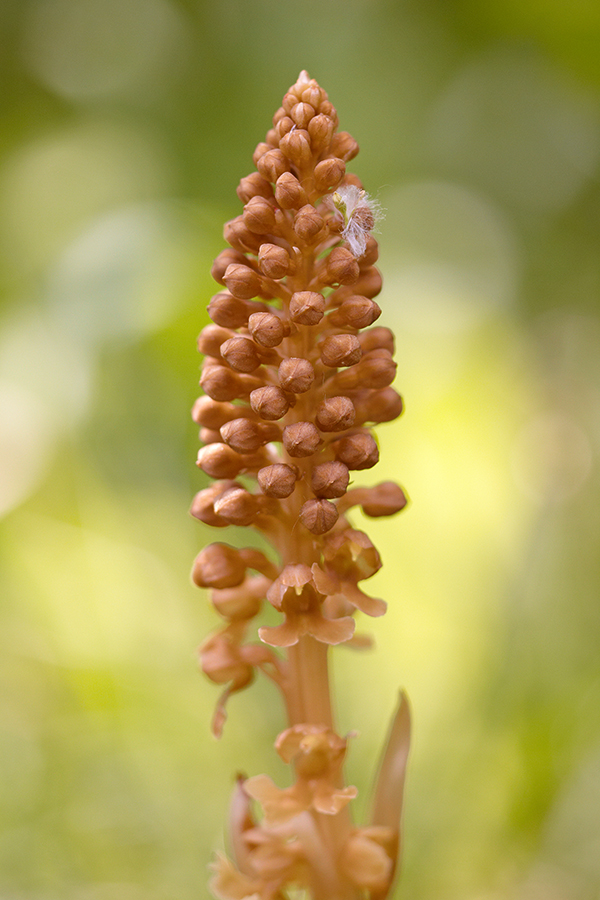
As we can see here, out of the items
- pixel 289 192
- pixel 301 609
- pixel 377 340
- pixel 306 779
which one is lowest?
pixel 306 779

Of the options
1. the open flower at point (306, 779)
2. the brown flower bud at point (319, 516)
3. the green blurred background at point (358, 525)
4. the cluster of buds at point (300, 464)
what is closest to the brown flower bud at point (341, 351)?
the cluster of buds at point (300, 464)

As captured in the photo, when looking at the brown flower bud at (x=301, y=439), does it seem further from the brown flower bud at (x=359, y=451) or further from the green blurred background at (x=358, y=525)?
the green blurred background at (x=358, y=525)

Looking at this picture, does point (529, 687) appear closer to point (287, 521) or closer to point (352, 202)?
point (287, 521)

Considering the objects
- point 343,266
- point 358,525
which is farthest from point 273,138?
point 358,525

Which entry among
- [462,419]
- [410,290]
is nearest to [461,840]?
[462,419]

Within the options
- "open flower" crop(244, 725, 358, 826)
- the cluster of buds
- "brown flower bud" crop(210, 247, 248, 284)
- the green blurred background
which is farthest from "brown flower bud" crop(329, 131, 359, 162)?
the green blurred background

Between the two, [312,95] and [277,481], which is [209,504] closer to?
[277,481]
